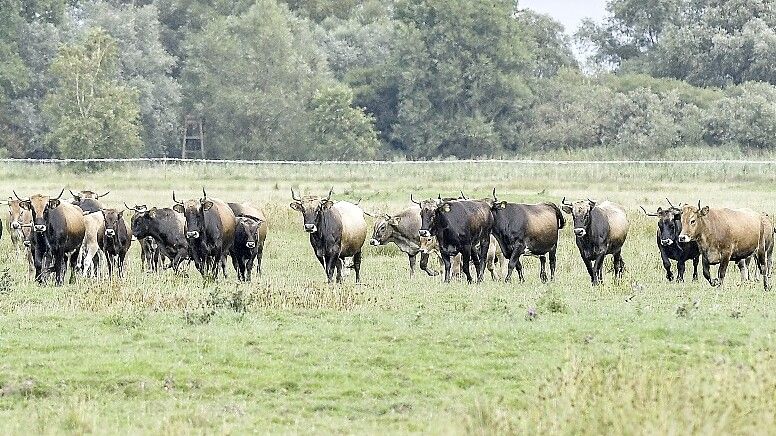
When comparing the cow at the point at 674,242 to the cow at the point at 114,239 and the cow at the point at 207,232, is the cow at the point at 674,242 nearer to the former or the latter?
the cow at the point at 207,232

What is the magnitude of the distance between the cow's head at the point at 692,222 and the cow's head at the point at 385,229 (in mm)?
7113

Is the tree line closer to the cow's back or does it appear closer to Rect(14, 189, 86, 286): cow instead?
the cow's back

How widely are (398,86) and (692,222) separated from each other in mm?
60233

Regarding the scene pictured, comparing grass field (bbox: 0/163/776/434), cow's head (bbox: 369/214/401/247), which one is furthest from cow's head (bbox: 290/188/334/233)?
cow's head (bbox: 369/214/401/247)

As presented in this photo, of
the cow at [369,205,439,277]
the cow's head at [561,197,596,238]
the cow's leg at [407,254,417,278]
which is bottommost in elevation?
the cow's leg at [407,254,417,278]

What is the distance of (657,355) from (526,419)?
538cm

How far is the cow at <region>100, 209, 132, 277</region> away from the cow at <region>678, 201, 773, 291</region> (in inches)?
403

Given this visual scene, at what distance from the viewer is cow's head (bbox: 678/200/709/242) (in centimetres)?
2652

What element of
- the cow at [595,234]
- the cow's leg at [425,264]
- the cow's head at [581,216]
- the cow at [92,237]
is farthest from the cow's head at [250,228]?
the cow's head at [581,216]

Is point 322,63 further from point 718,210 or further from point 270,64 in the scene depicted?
point 718,210

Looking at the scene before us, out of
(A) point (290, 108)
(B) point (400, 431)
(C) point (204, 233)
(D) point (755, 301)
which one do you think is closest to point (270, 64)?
(A) point (290, 108)

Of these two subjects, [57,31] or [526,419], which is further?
[57,31]

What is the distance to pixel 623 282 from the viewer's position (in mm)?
25844

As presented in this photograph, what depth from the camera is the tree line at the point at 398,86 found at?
80500mm
